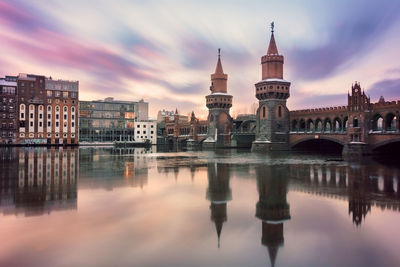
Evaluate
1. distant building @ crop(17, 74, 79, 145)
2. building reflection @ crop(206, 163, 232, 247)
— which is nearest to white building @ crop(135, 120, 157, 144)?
distant building @ crop(17, 74, 79, 145)

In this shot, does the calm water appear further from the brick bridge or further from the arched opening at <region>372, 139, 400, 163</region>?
the arched opening at <region>372, 139, 400, 163</region>

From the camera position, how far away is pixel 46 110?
109 m

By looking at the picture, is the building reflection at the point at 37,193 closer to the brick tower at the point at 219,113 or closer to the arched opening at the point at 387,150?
the arched opening at the point at 387,150

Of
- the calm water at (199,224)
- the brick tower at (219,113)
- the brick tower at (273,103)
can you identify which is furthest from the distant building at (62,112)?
the calm water at (199,224)

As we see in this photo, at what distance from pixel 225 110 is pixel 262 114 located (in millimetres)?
21828

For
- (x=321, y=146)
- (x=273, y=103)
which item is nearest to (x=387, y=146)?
(x=321, y=146)

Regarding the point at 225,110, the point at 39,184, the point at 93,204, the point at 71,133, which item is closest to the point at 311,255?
the point at 93,204

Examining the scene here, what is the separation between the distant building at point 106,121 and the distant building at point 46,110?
6.87m

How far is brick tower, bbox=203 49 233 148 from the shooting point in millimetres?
91250

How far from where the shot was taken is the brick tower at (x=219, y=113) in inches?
3593

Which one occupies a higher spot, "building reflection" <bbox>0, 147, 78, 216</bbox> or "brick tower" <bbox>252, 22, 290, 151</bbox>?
"brick tower" <bbox>252, 22, 290, 151</bbox>

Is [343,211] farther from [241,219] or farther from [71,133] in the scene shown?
[71,133]

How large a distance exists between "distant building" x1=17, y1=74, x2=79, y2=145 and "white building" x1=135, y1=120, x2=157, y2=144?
25.4 metres

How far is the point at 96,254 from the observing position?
8.84 metres
